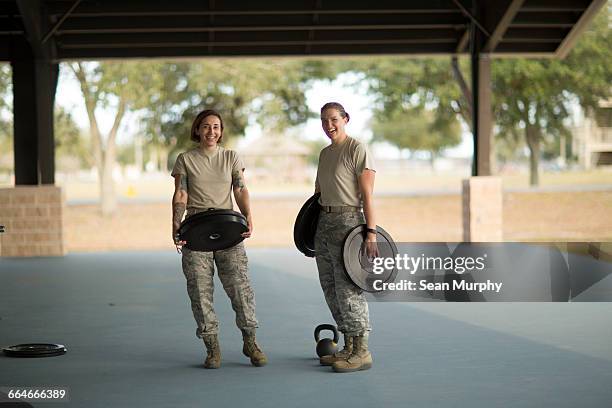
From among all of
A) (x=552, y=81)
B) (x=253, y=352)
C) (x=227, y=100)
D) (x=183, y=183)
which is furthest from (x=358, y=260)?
(x=227, y=100)

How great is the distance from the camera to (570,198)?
1228 inches

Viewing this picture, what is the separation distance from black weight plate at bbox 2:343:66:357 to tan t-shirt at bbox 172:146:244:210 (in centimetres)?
160

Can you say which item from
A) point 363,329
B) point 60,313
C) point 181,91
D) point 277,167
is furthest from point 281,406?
point 277,167

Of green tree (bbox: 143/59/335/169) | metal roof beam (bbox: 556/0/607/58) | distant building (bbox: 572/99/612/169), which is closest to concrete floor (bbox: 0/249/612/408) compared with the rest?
distant building (bbox: 572/99/612/169)

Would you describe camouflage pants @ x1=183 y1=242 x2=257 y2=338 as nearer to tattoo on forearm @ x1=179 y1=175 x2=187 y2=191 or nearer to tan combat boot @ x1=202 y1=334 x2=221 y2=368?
tan combat boot @ x1=202 y1=334 x2=221 y2=368

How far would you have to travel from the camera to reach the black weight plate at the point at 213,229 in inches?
267

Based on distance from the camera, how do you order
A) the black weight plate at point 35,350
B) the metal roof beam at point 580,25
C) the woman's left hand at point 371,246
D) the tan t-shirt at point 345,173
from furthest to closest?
the metal roof beam at point 580,25
the black weight plate at point 35,350
the tan t-shirt at point 345,173
the woman's left hand at point 371,246

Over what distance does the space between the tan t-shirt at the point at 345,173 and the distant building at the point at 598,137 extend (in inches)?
63.1

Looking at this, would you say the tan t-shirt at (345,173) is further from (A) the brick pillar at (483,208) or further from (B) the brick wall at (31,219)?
(B) the brick wall at (31,219)

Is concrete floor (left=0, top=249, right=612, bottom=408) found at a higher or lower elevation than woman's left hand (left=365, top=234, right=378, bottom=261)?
lower

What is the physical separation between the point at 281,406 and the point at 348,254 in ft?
4.71

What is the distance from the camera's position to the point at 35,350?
25.0ft

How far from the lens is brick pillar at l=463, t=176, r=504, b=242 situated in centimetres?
1673

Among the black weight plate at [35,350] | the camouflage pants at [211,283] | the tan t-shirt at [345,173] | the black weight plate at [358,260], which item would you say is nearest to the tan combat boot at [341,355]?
the black weight plate at [358,260]
